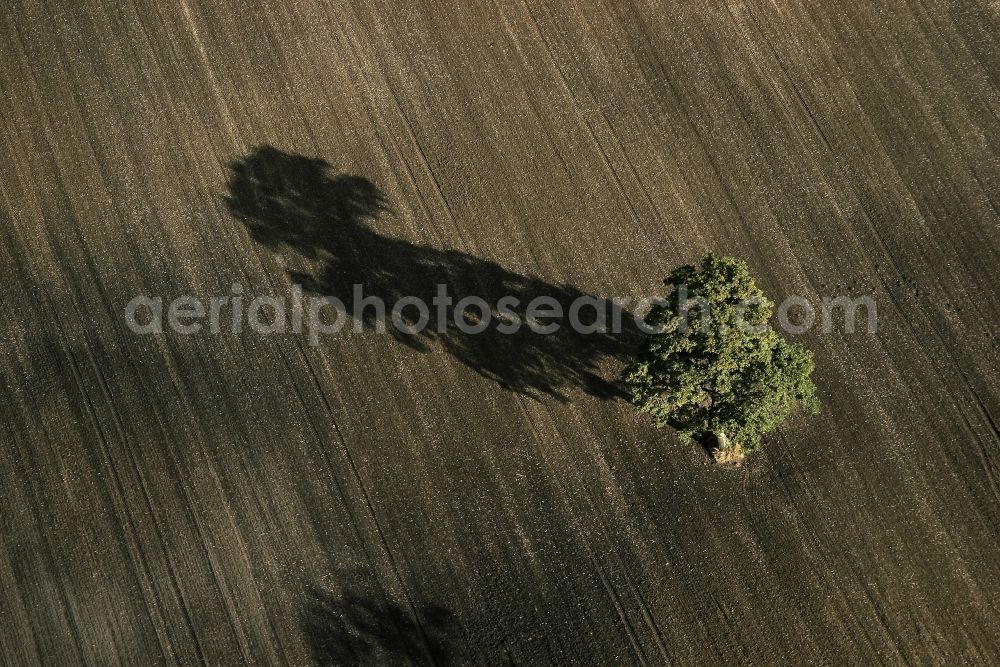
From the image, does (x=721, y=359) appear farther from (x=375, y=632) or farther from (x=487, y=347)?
(x=375, y=632)

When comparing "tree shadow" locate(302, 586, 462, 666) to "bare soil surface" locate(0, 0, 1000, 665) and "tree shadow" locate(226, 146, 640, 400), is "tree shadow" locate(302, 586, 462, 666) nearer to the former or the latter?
"bare soil surface" locate(0, 0, 1000, 665)

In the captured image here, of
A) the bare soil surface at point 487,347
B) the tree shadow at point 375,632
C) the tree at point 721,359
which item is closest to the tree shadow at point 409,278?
the bare soil surface at point 487,347

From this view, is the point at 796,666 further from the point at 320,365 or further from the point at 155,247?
the point at 155,247

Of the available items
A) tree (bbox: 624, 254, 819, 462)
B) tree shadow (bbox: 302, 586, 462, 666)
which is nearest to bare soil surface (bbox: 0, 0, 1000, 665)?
tree shadow (bbox: 302, 586, 462, 666)

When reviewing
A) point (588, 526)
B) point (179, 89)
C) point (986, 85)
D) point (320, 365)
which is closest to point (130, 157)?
point (179, 89)

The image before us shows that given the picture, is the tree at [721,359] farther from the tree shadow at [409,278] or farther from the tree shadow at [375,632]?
the tree shadow at [375,632]

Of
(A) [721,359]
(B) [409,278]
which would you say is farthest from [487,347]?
(A) [721,359]

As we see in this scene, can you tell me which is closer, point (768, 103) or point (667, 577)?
point (667, 577)
